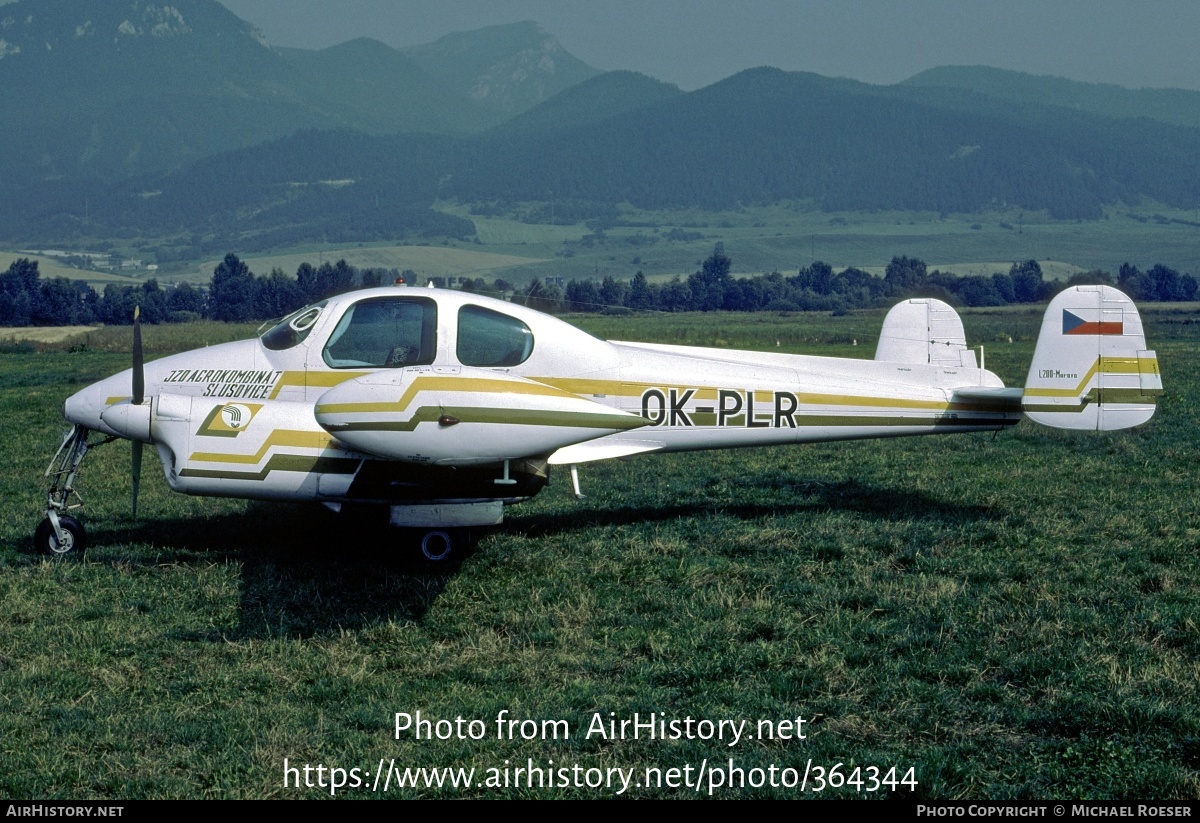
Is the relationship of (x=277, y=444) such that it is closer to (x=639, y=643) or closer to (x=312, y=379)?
(x=312, y=379)

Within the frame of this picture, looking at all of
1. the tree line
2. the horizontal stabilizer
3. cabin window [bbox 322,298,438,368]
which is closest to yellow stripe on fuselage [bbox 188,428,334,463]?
cabin window [bbox 322,298,438,368]

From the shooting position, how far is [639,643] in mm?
8445

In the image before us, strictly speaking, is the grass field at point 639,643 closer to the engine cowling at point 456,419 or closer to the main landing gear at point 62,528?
the main landing gear at point 62,528

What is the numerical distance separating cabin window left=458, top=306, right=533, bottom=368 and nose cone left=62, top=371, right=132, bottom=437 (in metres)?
3.21

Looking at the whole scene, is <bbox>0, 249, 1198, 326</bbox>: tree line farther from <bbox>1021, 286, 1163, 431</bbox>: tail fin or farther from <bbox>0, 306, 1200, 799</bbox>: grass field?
<bbox>1021, 286, 1163, 431</bbox>: tail fin

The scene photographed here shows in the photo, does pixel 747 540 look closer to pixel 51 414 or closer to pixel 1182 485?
pixel 1182 485

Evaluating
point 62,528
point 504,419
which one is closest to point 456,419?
point 504,419

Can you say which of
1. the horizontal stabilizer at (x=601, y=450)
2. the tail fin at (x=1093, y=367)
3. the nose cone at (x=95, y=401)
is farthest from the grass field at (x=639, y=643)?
the nose cone at (x=95, y=401)

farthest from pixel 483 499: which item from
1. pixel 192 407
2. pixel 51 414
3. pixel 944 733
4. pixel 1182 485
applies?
pixel 51 414

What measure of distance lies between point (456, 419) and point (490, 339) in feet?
8.49

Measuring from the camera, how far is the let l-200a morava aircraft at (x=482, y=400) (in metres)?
Answer: 8.94

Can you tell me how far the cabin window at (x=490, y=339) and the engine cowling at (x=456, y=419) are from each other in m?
2.18

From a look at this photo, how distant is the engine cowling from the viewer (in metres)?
8.82

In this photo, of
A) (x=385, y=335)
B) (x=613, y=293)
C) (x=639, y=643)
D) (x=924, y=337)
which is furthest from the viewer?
(x=613, y=293)
